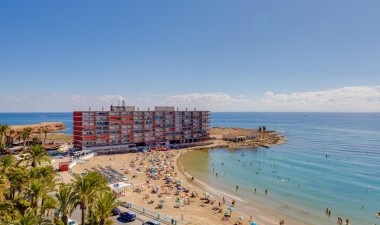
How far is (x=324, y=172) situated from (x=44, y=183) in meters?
82.7

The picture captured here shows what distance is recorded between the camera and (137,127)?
374 ft

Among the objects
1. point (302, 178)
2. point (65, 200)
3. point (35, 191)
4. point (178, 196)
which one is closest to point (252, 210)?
point (178, 196)

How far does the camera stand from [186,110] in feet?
428

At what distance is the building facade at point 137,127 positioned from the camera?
329 feet

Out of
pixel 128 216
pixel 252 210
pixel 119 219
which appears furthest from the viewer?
pixel 252 210

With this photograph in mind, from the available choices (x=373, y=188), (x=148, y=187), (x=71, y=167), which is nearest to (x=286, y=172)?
(x=373, y=188)

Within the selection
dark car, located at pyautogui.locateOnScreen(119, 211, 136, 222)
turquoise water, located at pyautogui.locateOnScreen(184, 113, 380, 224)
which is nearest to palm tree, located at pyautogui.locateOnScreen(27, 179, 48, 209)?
dark car, located at pyautogui.locateOnScreen(119, 211, 136, 222)

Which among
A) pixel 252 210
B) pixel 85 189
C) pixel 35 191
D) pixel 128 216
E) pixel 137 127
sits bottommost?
pixel 252 210

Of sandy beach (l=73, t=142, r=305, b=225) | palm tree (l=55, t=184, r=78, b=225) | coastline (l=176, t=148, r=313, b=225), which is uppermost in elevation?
palm tree (l=55, t=184, r=78, b=225)

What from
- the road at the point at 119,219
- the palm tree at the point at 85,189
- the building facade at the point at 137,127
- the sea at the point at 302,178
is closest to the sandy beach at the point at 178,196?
the sea at the point at 302,178

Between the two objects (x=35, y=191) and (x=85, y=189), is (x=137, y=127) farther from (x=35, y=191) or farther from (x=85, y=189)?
(x=85, y=189)

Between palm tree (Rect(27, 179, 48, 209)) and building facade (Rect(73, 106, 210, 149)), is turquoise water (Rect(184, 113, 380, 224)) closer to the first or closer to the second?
building facade (Rect(73, 106, 210, 149))

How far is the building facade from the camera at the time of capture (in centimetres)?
10019

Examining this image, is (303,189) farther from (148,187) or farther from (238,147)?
(238,147)
